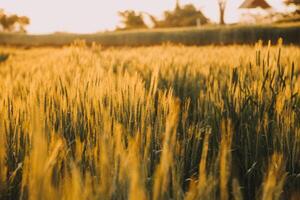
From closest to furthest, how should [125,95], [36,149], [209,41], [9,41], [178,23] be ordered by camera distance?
[36,149] < [125,95] < [209,41] < [9,41] < [178,23]

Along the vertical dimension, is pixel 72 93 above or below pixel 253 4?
below

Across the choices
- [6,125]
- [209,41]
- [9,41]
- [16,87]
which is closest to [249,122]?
[6,125]

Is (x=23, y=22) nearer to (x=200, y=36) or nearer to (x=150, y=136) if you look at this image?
(x=200, y=36)

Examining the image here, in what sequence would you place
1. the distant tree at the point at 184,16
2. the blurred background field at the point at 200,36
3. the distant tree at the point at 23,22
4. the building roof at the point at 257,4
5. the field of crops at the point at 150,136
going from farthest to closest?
the distant tree at the point at 23,22 → the distant tree at the point at 184,16 → the building roof at the point at 257,4 → the blurred background field at the point at 200,36 → the field of crops at the point at 150,136

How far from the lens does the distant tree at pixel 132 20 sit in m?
30.3

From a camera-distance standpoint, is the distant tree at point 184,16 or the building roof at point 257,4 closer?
the building roof at point 257,4

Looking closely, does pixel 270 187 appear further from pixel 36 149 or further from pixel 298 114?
pixel 298 114

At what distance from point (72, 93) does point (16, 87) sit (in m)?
0.42

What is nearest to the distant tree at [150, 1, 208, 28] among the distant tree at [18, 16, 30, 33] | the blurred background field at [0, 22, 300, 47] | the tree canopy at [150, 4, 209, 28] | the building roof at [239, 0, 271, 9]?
the tree canopy at [150, 4, 209, 28]

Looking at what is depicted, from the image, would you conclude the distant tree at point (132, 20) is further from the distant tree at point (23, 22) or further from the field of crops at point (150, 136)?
the field of crops at point (150, 136)

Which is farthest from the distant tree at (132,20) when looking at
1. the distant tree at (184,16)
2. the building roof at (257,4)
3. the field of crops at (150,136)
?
the field of crops at (150,136)

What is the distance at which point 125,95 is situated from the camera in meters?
0.82

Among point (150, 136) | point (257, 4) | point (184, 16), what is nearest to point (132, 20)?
point (184, 16)

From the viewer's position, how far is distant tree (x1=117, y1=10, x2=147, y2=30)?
99.6ft
